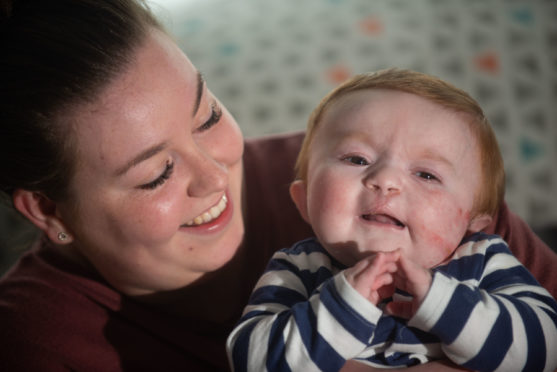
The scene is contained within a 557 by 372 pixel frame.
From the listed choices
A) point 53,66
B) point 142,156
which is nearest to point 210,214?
point 142,156

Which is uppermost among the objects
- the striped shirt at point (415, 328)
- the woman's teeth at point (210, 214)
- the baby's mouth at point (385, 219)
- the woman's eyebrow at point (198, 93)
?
the woman's eyebrow at point (198, 93)

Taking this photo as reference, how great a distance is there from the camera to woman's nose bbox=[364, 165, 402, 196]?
2.85 ft

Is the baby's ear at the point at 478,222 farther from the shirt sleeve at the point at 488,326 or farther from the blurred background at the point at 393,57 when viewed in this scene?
the blurred background at the point at 393,57

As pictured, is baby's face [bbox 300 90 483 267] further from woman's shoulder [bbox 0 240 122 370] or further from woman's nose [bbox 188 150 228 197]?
woman's shoulder [bbox 0 240 122 370]

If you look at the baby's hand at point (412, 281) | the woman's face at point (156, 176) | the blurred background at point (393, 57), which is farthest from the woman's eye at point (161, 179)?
the blurred background at point (393, 57)

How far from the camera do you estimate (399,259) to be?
32.1 inches

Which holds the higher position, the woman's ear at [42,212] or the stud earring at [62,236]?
the woman's ear at [42,212]

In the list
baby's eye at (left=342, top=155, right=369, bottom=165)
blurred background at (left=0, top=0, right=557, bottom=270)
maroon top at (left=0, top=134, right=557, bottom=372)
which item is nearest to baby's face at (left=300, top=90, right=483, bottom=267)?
baby's eye at (left=342, top=155, right=369, bottom=165)

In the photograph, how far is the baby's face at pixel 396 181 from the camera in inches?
34.7

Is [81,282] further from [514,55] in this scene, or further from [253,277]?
[514,55]

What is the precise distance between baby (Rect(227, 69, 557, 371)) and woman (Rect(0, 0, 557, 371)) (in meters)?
0.23

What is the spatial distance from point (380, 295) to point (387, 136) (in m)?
0.32

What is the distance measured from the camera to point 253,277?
4.30 feet

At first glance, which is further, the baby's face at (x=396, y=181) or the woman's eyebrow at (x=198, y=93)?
the woman's eyebrow at (x=198, y=93)
